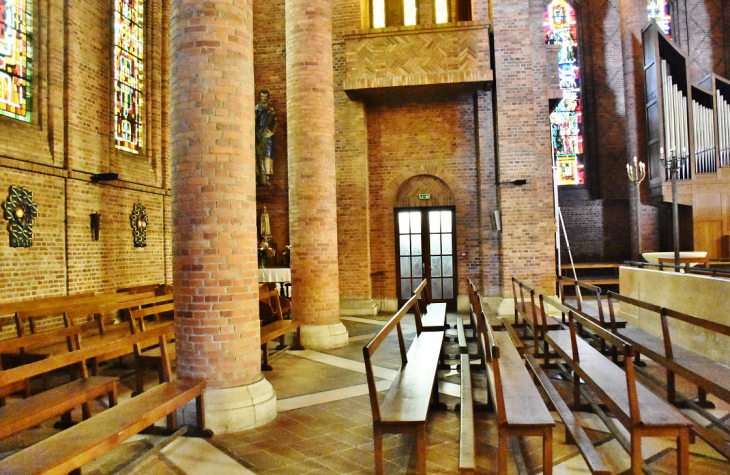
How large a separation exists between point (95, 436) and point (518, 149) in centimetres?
990

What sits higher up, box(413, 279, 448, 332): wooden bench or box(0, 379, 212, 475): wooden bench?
box(413, 279, 448, 332): wooden bench

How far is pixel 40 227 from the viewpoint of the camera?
8.15 metres

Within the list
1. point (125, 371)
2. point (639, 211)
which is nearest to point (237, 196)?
point (125, 371)

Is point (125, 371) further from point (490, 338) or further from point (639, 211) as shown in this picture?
point (639, 211)

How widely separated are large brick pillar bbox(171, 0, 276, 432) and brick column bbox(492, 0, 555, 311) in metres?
7.53

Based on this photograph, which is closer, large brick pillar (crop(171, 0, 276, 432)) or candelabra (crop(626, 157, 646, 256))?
large brick pillar (crop(171, 0, 276, 432))

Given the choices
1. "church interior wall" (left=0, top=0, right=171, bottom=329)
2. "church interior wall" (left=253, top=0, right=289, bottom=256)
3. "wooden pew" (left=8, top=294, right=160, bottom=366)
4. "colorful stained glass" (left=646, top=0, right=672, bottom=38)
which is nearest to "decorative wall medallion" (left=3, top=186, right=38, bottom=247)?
"church interior wall" (left=0, top=0, right=171, bottom=329)

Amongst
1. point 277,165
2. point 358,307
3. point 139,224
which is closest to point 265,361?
point 358,307

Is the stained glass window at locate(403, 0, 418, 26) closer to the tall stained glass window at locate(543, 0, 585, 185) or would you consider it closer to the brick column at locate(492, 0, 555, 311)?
the brick column at locate(492, 0, 555, 311)

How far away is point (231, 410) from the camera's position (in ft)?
14.4

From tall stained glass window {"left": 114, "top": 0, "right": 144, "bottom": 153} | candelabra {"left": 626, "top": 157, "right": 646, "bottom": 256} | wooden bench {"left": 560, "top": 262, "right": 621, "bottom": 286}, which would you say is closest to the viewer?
tall stained glass window {"left": 114, "top": 0, "right": 144, "bottom": 153}

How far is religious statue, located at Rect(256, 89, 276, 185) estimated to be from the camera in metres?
12.3

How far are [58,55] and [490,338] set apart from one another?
29.8ft

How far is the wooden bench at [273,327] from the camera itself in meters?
6.53
